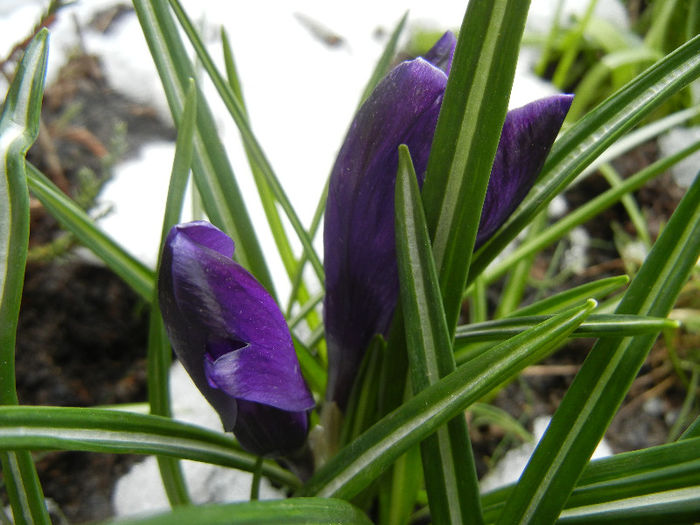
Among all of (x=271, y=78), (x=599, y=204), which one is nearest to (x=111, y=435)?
(x=599, y=204)

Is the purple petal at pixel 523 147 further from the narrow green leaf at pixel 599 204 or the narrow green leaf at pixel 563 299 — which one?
the narrow green leaf at pixel 599 204

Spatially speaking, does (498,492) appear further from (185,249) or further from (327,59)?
(327,59)

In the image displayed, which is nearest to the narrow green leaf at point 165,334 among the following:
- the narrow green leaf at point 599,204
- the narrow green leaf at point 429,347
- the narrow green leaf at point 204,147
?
the narrow green leaf at point 204,147

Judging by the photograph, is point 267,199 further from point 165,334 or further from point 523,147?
point 523,147

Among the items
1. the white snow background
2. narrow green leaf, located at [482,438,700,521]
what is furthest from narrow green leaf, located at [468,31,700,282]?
the white snow background

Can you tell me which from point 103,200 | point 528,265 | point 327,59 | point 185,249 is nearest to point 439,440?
point 185,249

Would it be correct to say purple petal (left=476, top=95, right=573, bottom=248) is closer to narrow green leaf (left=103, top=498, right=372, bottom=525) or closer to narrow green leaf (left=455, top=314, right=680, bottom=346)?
narrow green leaf (left=455, top=314, right=680, bottom=346)
